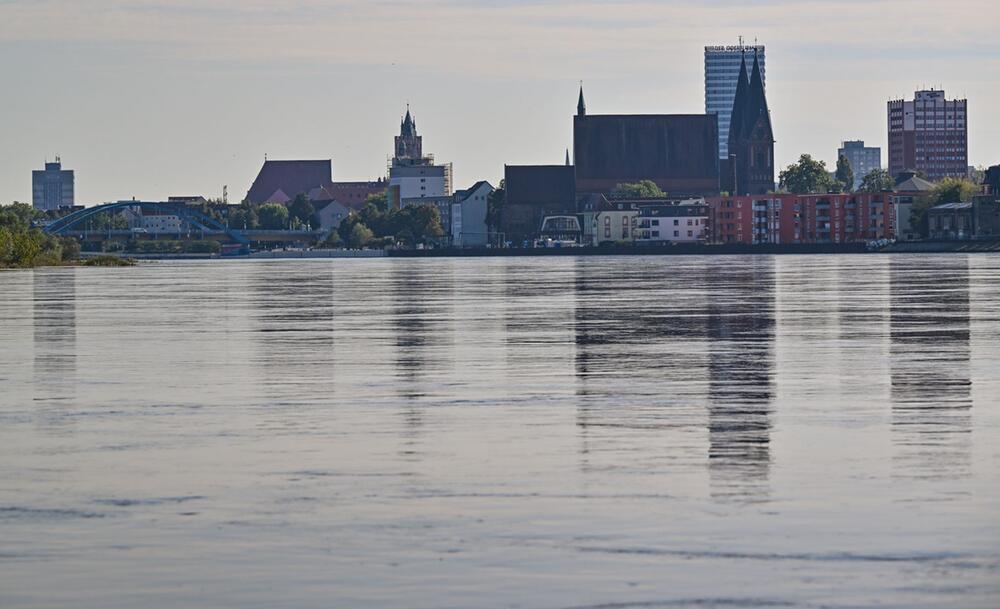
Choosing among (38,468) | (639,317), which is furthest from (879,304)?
(38,468)

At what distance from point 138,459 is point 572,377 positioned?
31.4ft

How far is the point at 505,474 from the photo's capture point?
1497cm

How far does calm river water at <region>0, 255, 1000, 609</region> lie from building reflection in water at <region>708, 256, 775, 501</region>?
0.06 m

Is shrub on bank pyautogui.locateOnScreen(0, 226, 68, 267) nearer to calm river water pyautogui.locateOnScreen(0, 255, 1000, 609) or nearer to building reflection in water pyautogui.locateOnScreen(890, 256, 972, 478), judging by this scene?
building reflection in water pyautogui.locateOnScreen(890, 256, 972, 478)

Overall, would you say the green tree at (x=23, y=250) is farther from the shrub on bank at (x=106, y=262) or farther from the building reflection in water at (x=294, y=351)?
the building reflection in water at (x=294, y=351)

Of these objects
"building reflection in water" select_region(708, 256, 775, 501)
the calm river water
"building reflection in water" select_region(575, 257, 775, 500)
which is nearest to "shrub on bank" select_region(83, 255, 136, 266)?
"building reflection in water" select_region(575, 257, 775, 500)

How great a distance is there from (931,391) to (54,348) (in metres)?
16.8

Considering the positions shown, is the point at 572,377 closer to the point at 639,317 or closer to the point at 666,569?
the point at 666,569

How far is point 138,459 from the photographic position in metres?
16.0

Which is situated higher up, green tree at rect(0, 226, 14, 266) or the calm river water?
green tree at rect(0, 226, 14, 266)

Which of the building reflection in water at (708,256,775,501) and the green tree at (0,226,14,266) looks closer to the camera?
the building reflection in water at (708,256,775,501)

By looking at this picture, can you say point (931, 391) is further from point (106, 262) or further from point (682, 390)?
point (106, 262)

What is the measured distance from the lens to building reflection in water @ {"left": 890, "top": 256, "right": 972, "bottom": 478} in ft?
51.0

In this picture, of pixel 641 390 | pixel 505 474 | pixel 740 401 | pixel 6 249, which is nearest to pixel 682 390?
pixel 641 390
